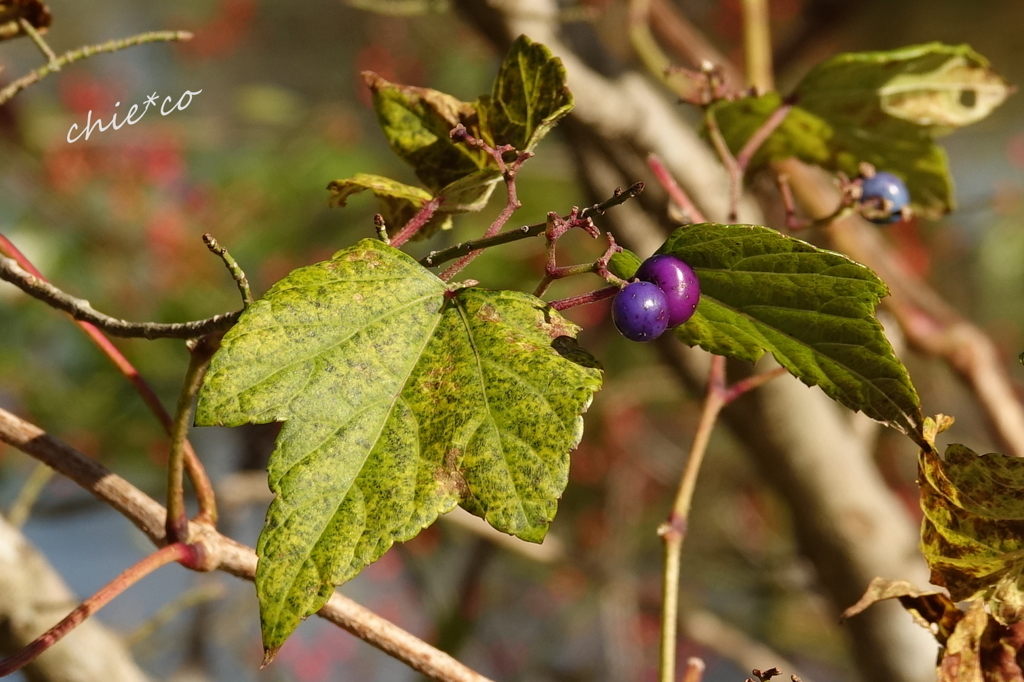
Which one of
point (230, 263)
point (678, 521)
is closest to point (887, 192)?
point (678, 521)

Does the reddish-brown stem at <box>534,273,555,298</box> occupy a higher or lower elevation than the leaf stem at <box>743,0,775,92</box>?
higher

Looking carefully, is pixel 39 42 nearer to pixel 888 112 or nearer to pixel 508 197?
pixel 508 197

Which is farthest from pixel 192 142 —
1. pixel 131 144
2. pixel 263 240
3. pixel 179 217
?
pixel 263 240

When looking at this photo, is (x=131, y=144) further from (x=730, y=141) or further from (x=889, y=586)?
(x=889, y=586)

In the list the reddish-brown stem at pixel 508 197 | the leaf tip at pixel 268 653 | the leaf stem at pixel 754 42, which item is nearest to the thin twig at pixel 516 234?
the reddish-brown stem at pixel 508 197

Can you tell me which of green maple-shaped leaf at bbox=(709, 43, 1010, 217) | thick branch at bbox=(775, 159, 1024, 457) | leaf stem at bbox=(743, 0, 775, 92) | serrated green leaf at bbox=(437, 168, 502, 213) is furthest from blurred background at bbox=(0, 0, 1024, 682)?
serrated green leaf at bbox=(437, 168, 502, 213)

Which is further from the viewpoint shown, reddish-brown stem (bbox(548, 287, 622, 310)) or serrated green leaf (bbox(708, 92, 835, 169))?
serrated green leaf (bbox(708, 92, 835, 169))

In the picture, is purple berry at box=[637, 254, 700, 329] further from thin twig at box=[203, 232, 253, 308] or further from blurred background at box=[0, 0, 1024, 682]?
blurred background at box=[0, 0, 1024, 682]
